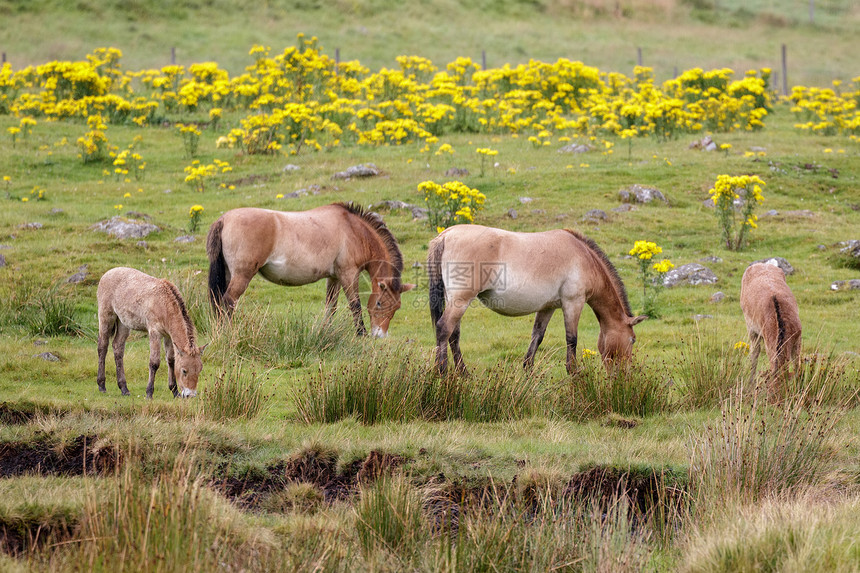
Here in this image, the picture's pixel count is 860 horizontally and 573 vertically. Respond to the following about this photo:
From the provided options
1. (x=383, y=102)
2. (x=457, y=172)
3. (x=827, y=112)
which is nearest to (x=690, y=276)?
(x=457, y=172)

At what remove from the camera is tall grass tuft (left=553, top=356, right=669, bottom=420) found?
30.0 feet

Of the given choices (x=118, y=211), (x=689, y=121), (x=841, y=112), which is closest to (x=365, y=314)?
(x=118, y=211)

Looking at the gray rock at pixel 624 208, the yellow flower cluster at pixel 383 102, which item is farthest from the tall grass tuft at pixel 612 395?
the yellow flower cluster at pixel 383 102

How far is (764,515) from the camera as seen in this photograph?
5832mm

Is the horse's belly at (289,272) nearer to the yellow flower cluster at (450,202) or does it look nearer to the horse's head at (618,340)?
the yellow flower cluster at (450,202)

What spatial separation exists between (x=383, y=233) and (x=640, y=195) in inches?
316

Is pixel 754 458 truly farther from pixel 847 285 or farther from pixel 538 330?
pixel 847 285

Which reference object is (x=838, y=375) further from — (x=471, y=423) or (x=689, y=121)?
(x=689, y=121)

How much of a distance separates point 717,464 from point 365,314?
7938mm

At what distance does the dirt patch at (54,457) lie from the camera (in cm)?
694

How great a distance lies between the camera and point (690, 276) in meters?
15.3

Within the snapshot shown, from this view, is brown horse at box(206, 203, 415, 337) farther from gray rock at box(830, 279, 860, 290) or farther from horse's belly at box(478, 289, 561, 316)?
gray rock at box(830, 279, 860, 290)

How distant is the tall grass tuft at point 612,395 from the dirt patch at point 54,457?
4419 mm

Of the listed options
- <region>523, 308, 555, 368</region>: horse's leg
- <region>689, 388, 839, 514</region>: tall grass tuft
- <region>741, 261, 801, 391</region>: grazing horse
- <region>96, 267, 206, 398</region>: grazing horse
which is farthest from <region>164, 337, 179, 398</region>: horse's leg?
<region>741, 261, 801, 391</region>: grazing horse
